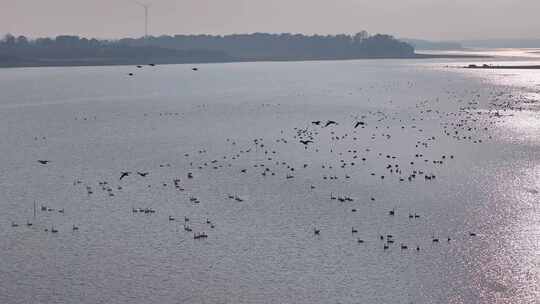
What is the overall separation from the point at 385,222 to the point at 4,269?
1773 cm

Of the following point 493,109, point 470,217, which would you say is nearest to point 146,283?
point 470,217

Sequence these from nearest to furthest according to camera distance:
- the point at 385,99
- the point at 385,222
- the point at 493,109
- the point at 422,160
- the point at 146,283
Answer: the point at 146,283 < the point at 385,222 < the point at 422,160 < the point at 493,109 < the point at 385,99

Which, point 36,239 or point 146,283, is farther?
point 36,239

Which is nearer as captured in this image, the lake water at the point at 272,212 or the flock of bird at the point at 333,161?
the lake water at the point at 272,212

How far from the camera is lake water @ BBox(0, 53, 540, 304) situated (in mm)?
27266

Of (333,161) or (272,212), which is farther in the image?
(333,161)

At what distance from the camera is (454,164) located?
52.2 m

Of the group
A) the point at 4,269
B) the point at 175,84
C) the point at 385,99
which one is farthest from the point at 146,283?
the point at 175,84

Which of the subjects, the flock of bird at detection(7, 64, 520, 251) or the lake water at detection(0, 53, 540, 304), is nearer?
the lake water at detection(0, 53, 540, 304)

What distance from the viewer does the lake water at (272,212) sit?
27266 millimetres

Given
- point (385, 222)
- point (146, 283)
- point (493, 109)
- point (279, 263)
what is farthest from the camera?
point (493, 109)

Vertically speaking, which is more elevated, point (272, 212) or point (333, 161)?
point (333, 161)

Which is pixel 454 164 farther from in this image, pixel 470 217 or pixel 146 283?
pixel 146 283

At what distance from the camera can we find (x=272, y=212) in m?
38.1
